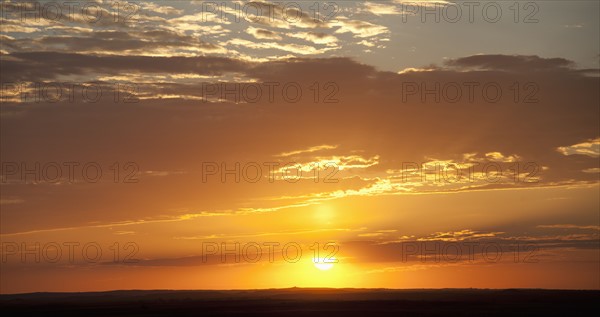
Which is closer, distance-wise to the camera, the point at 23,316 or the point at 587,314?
the point at 587,314

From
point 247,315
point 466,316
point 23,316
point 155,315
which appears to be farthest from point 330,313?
point 23,316

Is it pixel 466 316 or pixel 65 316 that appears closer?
pixel 466 316

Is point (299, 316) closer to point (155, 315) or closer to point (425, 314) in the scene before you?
point (425, 314)

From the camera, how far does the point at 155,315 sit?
85.3 metres

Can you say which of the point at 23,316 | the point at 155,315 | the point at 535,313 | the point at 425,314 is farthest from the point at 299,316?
the point at 23,316

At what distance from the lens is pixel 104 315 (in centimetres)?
8862

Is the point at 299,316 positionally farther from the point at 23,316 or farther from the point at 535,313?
the point at 23,316

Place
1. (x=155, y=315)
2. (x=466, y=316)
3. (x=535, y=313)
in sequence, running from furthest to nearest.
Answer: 1. (x=155, y=315)
2. (x=535, y=313)
3. (x=466, y=316)

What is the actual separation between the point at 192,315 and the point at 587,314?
1681 inches

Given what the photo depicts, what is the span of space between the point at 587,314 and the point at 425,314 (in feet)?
55.3

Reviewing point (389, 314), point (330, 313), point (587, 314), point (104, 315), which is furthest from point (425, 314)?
point (104, 315)

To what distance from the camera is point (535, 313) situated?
79812 mm

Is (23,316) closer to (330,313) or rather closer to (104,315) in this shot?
(104,315)

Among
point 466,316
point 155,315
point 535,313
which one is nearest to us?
point 466,316
